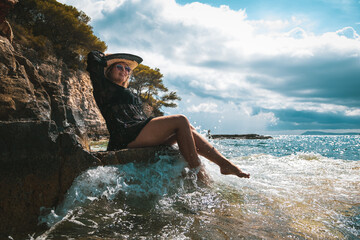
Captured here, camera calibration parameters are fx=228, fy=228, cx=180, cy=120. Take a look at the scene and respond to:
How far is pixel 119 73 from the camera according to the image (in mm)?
3486

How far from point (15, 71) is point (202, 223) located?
305 cm

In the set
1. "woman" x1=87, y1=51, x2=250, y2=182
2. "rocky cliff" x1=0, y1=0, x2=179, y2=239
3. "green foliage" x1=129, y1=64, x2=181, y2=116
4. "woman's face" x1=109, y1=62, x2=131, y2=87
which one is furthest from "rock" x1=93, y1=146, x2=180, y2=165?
"green foliage" x1=129, y1=64, x2=181, y2=116

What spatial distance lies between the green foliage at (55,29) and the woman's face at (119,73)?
15.5m

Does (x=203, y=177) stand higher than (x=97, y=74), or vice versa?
(x=97, y=74)

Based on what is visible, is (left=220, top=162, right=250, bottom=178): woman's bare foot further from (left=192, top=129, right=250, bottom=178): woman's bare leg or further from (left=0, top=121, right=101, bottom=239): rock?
(left=0, top=121, right=101, bottom=239): rock

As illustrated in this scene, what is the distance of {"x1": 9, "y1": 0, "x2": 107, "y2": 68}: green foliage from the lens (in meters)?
16.5

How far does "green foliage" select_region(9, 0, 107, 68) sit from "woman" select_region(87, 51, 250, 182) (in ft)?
50.9

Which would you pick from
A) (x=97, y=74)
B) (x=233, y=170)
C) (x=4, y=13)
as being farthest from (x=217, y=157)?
(x=4, y=13)

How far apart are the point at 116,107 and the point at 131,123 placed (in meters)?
0.34

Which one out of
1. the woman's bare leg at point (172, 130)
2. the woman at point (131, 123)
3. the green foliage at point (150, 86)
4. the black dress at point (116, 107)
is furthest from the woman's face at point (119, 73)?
the green foliage at point (150, 86)

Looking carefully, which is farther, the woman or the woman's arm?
the woman's arm

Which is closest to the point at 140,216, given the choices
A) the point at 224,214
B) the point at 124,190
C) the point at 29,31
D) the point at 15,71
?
the point at 124,190

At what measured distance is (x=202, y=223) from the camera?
6.50ft

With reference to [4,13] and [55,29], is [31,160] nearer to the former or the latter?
[4,13]
